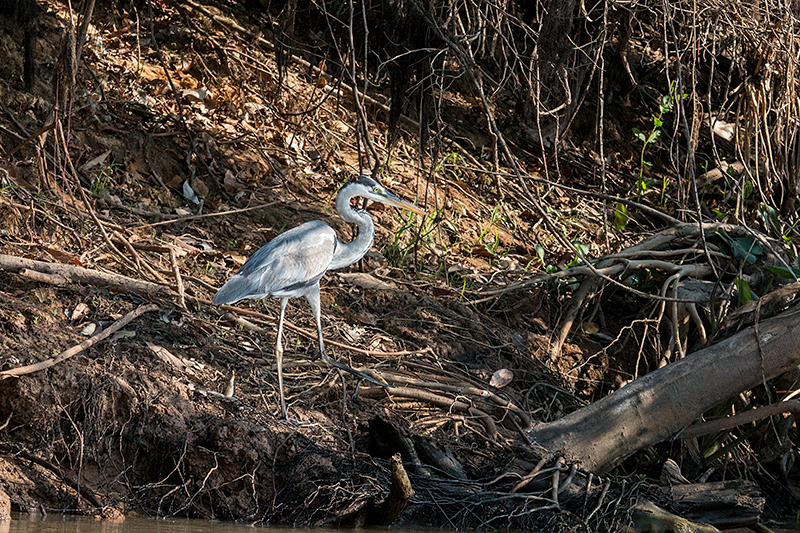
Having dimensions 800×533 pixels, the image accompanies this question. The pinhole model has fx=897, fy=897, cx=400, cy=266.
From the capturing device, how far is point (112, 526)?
3877 mm

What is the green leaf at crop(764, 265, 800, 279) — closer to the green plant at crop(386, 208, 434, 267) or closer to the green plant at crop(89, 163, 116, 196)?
the green plant at crop(386, 208, 434, 267)

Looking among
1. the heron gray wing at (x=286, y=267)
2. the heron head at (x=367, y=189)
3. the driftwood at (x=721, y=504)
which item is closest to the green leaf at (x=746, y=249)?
the driftwood at (x=721, y=504)

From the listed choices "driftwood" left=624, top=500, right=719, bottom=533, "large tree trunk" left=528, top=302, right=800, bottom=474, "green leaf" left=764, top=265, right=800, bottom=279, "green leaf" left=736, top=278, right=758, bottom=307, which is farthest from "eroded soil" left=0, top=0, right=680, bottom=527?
"green leaf" left=764, top=265, right=800, bottom=279

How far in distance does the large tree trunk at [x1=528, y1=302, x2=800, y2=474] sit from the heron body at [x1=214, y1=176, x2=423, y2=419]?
4.23ft

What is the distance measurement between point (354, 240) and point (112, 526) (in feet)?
8.56

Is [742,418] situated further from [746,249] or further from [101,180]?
[101,180]

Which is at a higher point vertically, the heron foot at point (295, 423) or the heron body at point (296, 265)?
the heron body at point (296, 265)

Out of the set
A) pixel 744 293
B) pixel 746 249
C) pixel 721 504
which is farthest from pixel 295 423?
pixel 746 249

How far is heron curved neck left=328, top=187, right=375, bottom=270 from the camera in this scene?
19.2 feet

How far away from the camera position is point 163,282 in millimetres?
5816

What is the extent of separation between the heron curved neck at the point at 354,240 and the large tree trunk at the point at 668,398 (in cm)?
165

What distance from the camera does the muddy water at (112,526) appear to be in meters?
3.62

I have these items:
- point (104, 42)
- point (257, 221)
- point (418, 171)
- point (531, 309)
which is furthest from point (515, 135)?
point (104, 42)

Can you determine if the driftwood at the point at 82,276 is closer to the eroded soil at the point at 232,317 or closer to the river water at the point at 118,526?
the eroded soil at the point at 232,317
